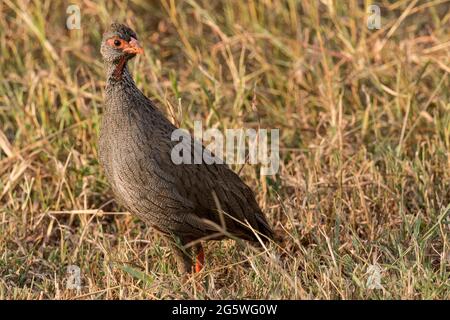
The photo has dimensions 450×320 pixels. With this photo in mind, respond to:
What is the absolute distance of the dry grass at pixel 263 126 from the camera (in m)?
5.00

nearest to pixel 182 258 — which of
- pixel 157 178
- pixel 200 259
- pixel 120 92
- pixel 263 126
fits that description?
pixel 200 259

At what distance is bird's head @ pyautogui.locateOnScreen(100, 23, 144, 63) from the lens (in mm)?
5195

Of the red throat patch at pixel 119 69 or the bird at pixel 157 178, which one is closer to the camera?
the bird at pixel 157 178

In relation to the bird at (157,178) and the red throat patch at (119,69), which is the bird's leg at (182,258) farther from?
the red throat patch at (119,69)

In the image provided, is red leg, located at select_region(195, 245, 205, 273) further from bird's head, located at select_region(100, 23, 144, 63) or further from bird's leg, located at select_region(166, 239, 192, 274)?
bird's head, located at select_region(100, 23, 144, 63)

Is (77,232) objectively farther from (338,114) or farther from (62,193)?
(338,114)

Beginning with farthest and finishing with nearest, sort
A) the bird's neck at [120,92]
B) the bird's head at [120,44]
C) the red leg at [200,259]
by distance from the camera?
1. the red leg at [200,259]
2. the bird's head at [120,44]
3. the bird's neck at [120,92]

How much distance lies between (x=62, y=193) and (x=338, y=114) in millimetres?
1958

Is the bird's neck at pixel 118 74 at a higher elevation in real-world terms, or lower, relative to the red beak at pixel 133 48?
lower

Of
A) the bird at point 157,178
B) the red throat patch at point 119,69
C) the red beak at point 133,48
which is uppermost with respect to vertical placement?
the red beak at point 133,48

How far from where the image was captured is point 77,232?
19.9 ft

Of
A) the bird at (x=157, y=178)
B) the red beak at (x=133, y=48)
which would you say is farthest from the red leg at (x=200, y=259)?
the red beak at (x=133, y=48)

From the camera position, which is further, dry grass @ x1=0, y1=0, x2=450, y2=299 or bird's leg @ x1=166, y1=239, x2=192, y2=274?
bird's leg @ x1=166, y1=239, x2=192, y2=274

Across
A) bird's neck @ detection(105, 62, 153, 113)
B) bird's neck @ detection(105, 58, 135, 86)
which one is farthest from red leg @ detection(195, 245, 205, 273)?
bird's neck @ detection(105, 58, 135, 86)
